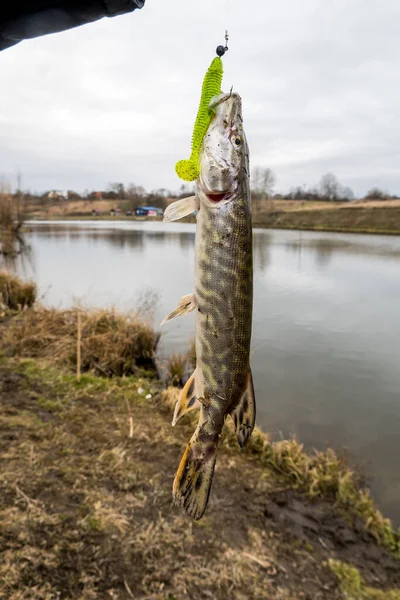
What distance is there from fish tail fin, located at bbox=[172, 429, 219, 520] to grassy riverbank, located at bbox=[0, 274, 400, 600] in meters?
2.55

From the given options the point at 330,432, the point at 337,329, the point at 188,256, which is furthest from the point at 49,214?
the point at 330,432

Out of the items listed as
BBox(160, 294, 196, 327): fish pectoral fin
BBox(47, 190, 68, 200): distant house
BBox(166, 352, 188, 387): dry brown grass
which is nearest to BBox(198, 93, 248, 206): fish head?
BBox(160, 294, 196, 327): fish pectoral fin

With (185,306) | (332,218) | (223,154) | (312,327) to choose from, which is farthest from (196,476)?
(332,218)

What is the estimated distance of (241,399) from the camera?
1880 millimetres

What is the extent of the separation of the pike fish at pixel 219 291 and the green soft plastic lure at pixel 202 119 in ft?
0.11

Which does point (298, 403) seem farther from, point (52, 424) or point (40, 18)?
point (40, 18)

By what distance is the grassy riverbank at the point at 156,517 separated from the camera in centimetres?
383

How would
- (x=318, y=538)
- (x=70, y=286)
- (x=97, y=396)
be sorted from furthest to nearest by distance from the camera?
(x=70, y=286)
(x=97, y=396)
(x=318, y=538)

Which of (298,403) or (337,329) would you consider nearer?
(298,403)

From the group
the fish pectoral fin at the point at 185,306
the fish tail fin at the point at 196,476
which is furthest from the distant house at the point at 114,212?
the fish tail fin at the point at 196,476

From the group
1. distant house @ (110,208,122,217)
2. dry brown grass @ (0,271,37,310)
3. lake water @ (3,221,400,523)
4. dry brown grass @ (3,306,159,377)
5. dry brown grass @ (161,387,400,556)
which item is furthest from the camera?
distant house @ (110,208,122,217)

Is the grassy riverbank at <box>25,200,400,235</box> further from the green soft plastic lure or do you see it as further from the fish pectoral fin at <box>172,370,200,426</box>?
the fish pectoral fin at <box>172,370,200,426</box>

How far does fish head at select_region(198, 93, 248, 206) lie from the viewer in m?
1.71

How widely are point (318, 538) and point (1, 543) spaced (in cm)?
346
